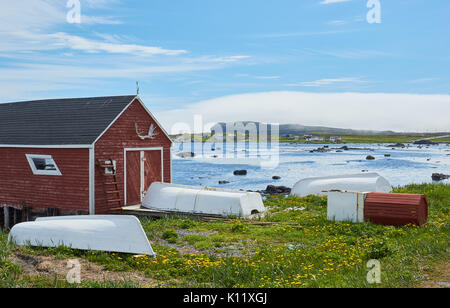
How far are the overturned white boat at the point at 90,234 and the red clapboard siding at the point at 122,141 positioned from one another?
230 inches

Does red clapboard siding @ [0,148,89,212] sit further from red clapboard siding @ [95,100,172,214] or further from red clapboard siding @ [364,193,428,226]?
red clapboard siding @ [364,193,428,226]

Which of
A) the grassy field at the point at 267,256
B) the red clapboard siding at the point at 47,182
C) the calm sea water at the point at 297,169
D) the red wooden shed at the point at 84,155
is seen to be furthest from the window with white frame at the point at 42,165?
the calm sea water at the point at 297,169

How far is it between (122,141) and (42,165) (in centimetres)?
384

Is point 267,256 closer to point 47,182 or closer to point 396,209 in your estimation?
point 396,209

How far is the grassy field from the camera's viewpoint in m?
7.89

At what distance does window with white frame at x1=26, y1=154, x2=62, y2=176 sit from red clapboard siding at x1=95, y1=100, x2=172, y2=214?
7.23ft

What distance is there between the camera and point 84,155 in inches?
679

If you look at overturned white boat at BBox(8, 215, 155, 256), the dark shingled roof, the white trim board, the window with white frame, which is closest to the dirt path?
overturned white boat at BBox(8, 215, 155, 256)

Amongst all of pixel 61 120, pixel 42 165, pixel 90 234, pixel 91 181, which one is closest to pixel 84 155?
pixel 91 181
